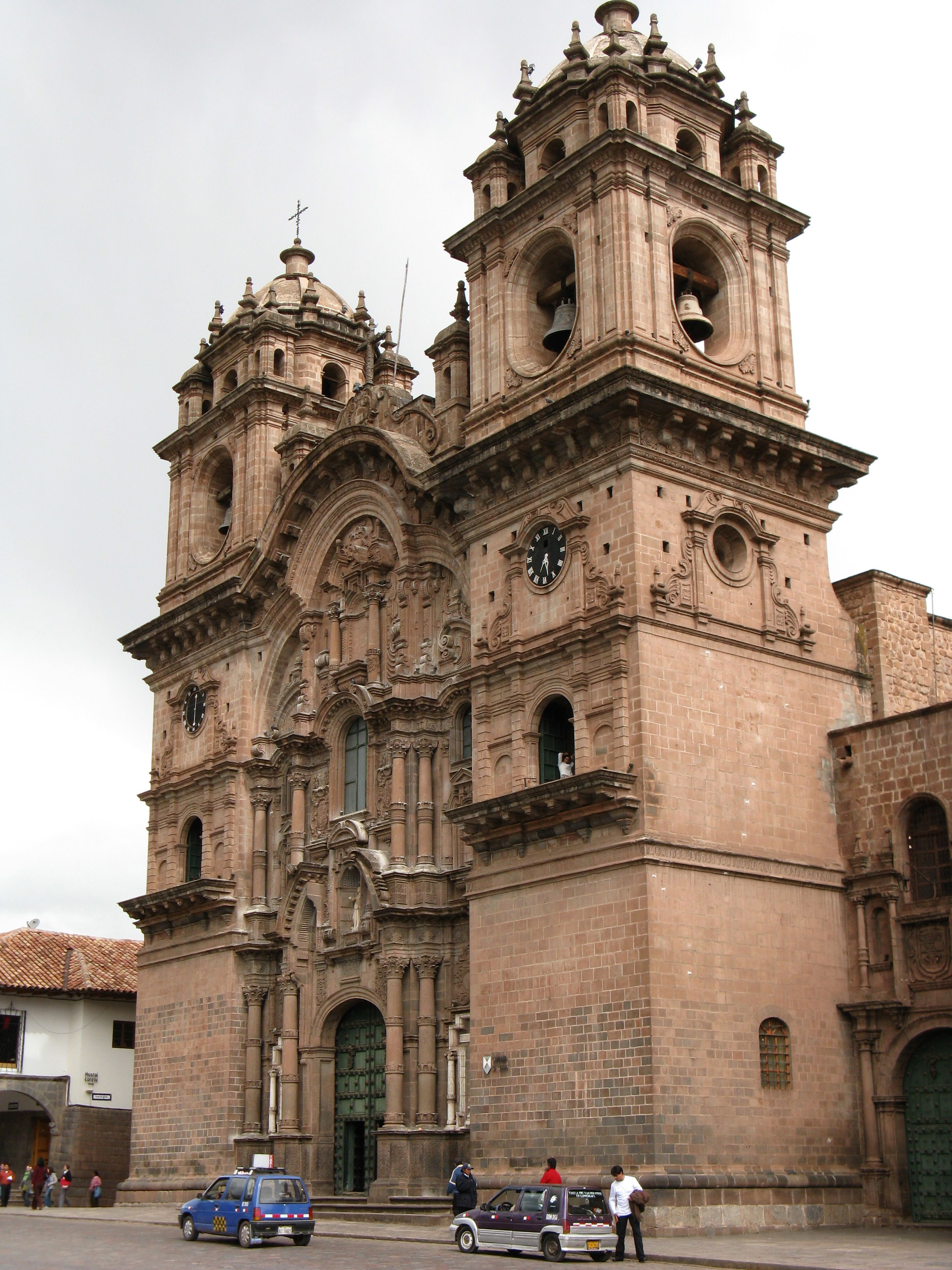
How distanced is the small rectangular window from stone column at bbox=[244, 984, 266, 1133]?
43.1ft

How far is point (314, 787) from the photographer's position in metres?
37.8

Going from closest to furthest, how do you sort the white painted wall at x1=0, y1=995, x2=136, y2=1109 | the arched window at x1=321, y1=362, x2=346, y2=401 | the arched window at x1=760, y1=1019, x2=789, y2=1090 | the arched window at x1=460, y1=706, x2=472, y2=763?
the arched window at x1=760, y1=1019, x2=789, y2=1090 < the arched window at x1=460, y1=706, x2=472, y2=763 < the arched window at x1=321, y1=362, x2=346, y2=401 < the white painted wall at x1=0, y1=995, x2=136, y2=1109

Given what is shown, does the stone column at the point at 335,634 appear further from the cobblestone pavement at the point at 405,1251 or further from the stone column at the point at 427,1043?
the cobblestone pavement at the point at 405,1251

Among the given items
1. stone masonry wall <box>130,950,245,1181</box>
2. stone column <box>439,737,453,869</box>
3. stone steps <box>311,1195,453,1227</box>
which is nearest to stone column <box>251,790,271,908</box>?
stone masonry wall <box>130,950,245,1181</box>

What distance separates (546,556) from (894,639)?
8119 millimetres

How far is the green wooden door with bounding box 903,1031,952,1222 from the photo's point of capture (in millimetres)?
27922

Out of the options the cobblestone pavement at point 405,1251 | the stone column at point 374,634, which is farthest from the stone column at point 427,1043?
the stone column at point 374,634

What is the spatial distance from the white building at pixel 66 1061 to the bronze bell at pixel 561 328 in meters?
25.8

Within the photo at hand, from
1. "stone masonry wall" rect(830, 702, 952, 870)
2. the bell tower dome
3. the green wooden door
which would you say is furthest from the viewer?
the bell tower dome

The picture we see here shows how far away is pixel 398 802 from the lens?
3409cm

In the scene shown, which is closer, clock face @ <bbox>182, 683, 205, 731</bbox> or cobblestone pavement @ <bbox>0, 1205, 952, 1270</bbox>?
cobblestone pavement @ <bbox>0, 1205, 952, 1270</bbox>

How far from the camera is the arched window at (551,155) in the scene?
34.0 metres

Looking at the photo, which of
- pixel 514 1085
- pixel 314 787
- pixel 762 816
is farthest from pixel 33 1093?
pixel 762 816

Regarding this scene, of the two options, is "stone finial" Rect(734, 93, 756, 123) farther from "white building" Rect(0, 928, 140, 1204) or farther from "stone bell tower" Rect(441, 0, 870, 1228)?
"white building" Rect(0, 928, 140, 1204)
